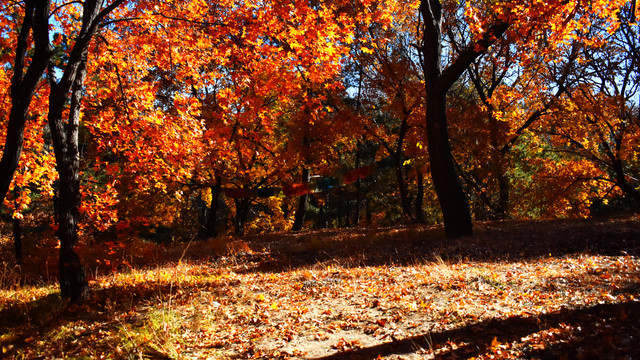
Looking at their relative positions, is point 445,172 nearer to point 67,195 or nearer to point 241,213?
point 67,195

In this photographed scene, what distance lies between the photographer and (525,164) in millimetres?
19578

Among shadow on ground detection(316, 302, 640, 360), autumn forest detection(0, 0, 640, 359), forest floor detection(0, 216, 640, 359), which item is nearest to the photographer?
shadow on ground detection(316, 302, 640, 360)

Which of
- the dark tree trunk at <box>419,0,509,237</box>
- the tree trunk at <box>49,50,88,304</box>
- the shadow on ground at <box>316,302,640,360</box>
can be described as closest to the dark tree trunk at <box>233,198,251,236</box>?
the dark tree trunk at <box>419,0,509,237</box>

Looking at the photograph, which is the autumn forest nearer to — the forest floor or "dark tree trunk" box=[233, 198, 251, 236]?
the forest floor

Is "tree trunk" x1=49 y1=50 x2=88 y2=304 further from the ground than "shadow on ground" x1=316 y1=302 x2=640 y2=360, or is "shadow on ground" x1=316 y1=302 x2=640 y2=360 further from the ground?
"tree trunk" x1=49 y1=50 x2=88 y2=304

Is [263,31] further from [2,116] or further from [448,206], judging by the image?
[2,116]

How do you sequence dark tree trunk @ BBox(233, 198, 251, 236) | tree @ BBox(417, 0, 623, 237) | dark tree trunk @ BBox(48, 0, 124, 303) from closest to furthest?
dark tree trunk @ BBox(48, 0, 124, 303)
tree @ BBox(417, 0, 623, 237)
dark tree trunk @ BBox(233, 198, 251, 236)

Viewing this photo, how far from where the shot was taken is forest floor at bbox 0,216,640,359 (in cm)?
383

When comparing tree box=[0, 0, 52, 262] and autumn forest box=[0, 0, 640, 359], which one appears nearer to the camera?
autumn forest box=[0, 0, 640, 359]

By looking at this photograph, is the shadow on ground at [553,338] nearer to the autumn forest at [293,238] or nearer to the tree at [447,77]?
the autumn forest at [293,238]

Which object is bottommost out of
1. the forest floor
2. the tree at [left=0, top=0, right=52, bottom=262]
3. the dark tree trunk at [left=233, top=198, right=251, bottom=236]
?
the forest floor

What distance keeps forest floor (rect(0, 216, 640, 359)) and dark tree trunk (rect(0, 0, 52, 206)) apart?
2188mm

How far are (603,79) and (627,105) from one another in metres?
1.29

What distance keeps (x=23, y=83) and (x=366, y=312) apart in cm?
536
